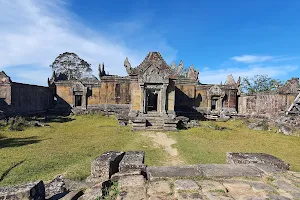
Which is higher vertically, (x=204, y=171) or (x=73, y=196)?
(x=204, y=171)

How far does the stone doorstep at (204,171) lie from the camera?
358cm

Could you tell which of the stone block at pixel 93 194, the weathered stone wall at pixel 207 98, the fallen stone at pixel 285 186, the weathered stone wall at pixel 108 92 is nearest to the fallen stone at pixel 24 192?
the stone block at pixel 93 194

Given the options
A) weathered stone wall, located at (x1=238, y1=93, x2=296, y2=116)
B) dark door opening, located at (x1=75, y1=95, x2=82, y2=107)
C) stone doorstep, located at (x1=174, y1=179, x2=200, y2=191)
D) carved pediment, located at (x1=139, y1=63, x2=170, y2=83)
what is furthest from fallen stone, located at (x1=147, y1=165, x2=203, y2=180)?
dark door opening, located at (x1=75, y1=95, x2=82, y2=107)

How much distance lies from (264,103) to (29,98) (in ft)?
68.3

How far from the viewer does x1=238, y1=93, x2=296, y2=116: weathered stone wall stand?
16312 millimetres

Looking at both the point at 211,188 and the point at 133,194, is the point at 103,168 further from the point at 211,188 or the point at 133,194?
the point at 211,188

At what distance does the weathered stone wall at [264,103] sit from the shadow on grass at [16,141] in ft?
56.0

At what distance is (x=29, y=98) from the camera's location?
1867 centimetres

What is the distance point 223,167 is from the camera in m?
4.05

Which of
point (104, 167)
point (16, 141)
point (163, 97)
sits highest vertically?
point (163, 97)

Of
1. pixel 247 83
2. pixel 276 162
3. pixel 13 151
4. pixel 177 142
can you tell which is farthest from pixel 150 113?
pixel 247 83

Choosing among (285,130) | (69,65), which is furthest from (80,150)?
(69,65)

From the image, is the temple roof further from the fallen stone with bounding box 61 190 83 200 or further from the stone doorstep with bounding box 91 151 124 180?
the fallen stone with bounding box 61 190 83 200

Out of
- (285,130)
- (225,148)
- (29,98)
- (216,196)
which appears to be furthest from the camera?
(29,98)
